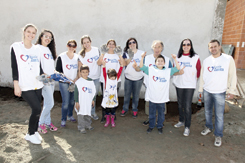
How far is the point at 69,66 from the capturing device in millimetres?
3812

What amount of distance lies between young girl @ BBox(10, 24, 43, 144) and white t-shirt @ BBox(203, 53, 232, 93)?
10.4ft

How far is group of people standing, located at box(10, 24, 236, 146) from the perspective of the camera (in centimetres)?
312

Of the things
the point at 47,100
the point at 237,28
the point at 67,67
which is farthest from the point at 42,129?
the point at 237,28

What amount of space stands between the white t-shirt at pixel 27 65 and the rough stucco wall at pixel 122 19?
3043 millimetres

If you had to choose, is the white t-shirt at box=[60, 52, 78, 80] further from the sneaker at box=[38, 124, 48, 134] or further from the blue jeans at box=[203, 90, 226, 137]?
the blue jeans at box=[203, 90, 226, 137]

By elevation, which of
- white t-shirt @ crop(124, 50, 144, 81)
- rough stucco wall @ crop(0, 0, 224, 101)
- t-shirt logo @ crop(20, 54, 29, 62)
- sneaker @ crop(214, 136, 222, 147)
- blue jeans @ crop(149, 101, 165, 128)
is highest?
rough stucco wall @ crop(0, 0, 224, 101)

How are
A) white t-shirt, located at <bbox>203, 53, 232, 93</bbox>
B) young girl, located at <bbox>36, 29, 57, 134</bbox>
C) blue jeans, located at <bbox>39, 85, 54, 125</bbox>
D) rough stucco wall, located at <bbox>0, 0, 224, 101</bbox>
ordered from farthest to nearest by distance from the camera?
1. rough stucco wall, located at <bbox>0, 0, 224, 101</bbox>
2. blue jeans, located at <bbox>39, 85, 54, 125</bbox>
3. young girl, located at <bbox>36, 29, 57, 134</bbox>
4. white t-shirt, located at <bbox>203, 53, 232, 93</bbox>

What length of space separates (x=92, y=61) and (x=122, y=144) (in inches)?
77.0

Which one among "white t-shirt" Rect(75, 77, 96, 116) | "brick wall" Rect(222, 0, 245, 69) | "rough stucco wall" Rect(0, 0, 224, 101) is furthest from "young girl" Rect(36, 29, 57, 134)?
"brick wall" Rect(222, 0, 245, 69)

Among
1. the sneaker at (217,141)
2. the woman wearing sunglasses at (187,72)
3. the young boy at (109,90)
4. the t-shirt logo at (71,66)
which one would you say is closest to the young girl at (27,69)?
the t-shirt logo at (71,66)

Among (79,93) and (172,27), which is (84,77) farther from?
(172,27)

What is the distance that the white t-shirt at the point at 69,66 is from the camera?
149 inches

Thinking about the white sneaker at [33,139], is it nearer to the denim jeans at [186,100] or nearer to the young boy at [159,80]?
the young boy at [159,80]

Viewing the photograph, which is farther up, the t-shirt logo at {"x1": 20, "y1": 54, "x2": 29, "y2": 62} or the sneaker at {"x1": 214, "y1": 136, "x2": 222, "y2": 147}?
the t-shirt logo at {"x1": 20, "y1": 54, "x2": 29, "y2": 62}
